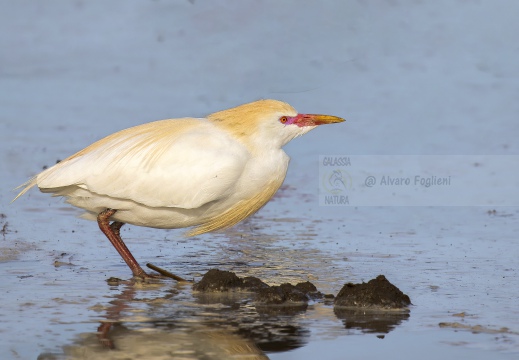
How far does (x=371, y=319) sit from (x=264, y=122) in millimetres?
2027

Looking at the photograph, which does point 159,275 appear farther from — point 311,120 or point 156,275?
point 311,120

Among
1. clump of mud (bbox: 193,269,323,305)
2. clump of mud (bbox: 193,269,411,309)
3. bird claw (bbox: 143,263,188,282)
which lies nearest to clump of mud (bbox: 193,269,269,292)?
clump of mud (bbox: 193,269,323,305)

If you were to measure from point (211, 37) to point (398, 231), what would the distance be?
676 centimetres

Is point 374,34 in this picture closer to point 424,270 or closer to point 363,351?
point 424,270

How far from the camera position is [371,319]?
7336 millimetres

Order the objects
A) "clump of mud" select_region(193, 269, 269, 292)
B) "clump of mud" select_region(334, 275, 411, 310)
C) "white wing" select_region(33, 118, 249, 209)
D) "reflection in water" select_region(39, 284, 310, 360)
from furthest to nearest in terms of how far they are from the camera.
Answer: "white wing" select_region(33, 118, 249, 209) → "clump of mud" select_region(193, 269, 269, 292) → "clump of mud" select_region(334, 275, 411, 310) → "reflection in water" select_region(39, 284, 310, 360)

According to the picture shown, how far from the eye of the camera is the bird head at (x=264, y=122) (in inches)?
340

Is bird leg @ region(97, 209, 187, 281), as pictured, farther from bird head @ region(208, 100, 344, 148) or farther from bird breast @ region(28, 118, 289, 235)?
bird head @ region(208, 100, 344, 148)

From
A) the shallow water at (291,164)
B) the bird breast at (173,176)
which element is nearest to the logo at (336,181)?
the shallow water at (291,164)

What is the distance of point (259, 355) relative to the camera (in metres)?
6.39

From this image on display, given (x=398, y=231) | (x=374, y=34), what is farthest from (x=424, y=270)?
(x=374, y=34)

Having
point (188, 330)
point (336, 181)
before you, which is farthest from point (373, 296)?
point (336, 181)

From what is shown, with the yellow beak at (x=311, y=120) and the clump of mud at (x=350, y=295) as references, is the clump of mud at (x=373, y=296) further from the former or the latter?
the yellow beak at (x=311, y=120)

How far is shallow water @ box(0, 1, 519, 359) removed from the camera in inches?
275
